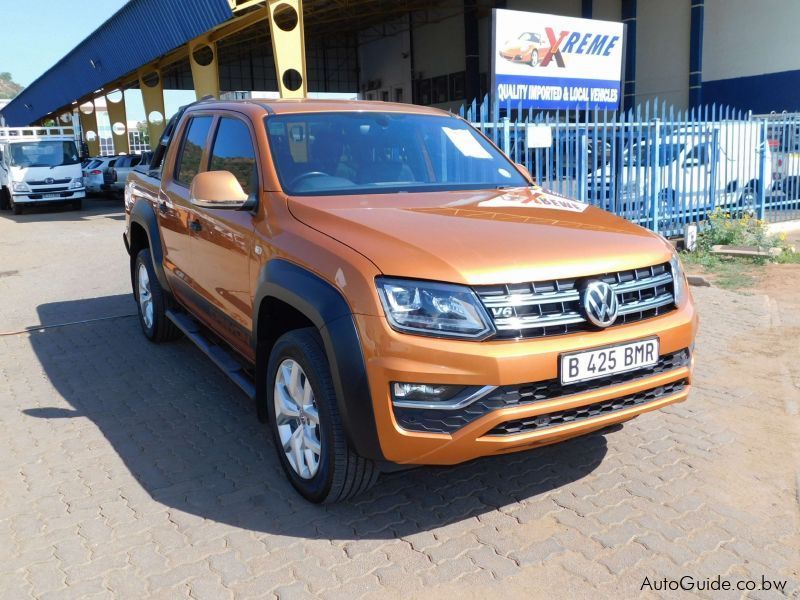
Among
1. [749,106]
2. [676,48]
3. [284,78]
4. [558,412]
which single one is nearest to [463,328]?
[558,412]

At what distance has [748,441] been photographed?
403 centimetres

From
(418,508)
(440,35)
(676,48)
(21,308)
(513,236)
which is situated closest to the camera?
(513,236)

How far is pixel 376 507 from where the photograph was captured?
3.37 meters

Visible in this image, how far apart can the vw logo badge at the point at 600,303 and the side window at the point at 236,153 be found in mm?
1814

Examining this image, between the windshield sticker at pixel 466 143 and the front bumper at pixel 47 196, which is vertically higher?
the windshield sticker at pixel 466 143

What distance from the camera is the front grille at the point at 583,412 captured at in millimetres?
2857

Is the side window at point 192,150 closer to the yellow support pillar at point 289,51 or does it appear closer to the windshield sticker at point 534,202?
the windshield sticker at point 534,202

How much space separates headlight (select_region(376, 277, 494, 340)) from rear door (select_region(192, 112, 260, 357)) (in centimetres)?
119

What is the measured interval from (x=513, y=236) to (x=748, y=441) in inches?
79.1

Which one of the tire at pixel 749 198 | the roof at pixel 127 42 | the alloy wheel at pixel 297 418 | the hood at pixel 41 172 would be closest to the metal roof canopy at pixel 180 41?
the roof at pixel 127 42

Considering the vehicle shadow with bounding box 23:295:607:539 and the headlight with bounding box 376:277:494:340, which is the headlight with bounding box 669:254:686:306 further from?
the headlight with bounding box 376:277:494:340

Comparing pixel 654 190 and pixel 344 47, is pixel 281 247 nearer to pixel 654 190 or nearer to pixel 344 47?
pixel 654 190

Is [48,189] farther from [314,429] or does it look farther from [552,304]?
[552,304]

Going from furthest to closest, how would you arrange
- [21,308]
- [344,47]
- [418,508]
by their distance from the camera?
1. [344,47]
2. [21,308]
3. [418,508]
